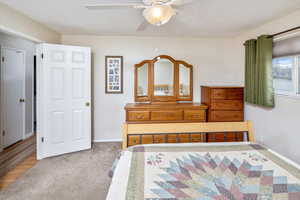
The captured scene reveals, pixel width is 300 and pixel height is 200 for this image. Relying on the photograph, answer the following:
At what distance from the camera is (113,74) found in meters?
4.12

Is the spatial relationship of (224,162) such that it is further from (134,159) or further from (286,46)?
(286,46)

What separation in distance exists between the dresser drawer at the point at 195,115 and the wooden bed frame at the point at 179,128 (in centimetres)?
161

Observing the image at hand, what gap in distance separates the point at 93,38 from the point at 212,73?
261cm

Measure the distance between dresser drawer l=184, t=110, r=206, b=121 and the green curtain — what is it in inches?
32.5

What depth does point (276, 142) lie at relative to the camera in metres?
3.05

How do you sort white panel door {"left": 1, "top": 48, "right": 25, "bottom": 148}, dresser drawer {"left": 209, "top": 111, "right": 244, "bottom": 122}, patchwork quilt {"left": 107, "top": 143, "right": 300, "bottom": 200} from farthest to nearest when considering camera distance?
white panel door {"left": 1, "top": 48, "right": 25, "bottom": 148} < dresser drawer {"left": 209, "top": 111, "right": 244, "bottom": 122} < patchwork quilt {"left": 107, "top": 143, "right": 300, "bottom": 200}

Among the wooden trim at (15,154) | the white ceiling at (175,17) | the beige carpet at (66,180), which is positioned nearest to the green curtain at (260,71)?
the white ceiling at (175,17)

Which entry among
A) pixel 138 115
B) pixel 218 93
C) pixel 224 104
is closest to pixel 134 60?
pixel 138 115

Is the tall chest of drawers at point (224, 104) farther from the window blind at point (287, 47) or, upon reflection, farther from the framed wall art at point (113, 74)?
the framed wall art at point (113, 74)

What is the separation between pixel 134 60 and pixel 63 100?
160 centimetres

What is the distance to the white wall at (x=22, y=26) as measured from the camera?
2.47 meters

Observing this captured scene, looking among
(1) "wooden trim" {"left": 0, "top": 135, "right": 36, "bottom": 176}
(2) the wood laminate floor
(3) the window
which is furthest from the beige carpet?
(3) the window

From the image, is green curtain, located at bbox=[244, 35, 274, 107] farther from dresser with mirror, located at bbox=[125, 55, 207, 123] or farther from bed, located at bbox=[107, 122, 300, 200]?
bed, located at bbox=[107, 122, 300, 200]

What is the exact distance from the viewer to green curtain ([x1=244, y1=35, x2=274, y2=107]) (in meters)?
2.97
